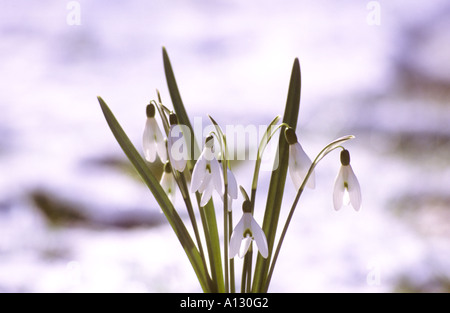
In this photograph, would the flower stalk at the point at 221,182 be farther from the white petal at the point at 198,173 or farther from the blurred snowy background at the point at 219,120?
the blurred snowy background at the point at 219,120

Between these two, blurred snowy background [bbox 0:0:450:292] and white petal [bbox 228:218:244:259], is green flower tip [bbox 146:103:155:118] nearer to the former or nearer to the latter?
white petal [bbox 228:218:244:259]

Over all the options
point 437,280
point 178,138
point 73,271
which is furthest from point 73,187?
point 437,280

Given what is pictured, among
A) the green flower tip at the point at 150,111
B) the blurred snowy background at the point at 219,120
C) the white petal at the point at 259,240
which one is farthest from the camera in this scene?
the blurred snowy background at the point at 219,120

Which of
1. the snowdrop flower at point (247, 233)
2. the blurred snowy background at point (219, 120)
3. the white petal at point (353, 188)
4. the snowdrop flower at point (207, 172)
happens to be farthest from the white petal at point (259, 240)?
the blurred snowy background at point (219, 120)

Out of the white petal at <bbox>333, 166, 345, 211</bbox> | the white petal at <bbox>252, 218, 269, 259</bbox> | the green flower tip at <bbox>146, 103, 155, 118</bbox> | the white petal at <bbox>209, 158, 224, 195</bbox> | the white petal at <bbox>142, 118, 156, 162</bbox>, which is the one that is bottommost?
the white petal at <bbox>252, 218, 269, 259</bbox>

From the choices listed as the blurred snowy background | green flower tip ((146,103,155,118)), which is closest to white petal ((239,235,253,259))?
green flower tip ((146,103,155,118))

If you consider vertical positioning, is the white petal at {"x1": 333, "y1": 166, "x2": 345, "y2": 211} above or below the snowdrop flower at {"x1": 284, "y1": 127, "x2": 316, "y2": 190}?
below

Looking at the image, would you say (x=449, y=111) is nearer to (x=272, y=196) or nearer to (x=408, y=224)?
(x=408, y=224)
